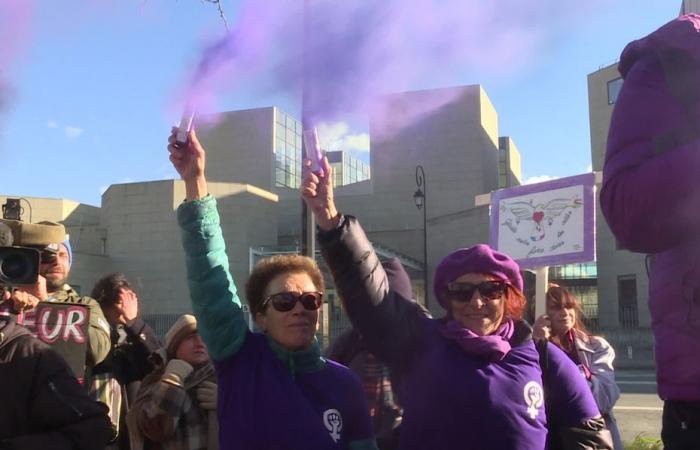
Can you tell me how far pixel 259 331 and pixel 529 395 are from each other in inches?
41.0

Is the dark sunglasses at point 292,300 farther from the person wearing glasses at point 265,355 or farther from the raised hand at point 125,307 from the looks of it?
the raised hand at point 125,307

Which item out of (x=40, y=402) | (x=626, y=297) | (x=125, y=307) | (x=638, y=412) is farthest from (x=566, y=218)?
(x=626, y=297)

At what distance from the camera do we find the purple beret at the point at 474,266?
2.57 metres

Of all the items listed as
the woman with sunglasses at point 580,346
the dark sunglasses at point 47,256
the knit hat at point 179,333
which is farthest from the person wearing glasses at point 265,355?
the woman with sunglasses at point 580,346

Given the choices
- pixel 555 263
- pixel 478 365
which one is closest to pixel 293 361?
pixel 478 365

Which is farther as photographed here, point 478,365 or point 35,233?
point 35,233

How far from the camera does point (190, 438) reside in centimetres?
312

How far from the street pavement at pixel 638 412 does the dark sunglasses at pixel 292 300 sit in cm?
694

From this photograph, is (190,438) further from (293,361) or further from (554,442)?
(554,442)

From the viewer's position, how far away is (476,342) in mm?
2391

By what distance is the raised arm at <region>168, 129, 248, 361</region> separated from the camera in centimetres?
242

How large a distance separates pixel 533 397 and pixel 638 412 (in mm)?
9876

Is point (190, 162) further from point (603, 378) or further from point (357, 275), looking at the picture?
point (603, 378)

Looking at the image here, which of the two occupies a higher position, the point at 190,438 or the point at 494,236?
the point at 494,236
